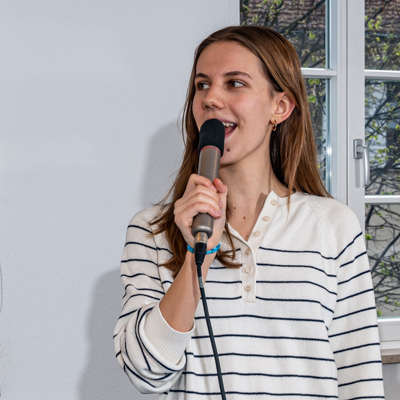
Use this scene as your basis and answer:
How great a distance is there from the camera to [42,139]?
4.93ft

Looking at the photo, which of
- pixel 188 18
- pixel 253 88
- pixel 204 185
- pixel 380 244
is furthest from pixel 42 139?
pixel 380 244

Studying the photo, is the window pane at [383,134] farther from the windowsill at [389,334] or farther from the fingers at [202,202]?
the fingers at [202,202]

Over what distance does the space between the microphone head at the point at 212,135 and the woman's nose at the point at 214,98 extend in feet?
0.40

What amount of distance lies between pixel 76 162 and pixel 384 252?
1297mm

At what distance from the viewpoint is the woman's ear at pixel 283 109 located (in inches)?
46.0

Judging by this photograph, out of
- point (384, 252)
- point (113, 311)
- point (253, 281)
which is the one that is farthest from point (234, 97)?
point (384, 252)

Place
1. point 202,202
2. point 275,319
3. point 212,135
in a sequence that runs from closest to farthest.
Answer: point 202,202
point 212,135
point 275,319

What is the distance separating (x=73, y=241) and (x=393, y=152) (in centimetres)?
135

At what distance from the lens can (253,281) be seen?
1.04 meters

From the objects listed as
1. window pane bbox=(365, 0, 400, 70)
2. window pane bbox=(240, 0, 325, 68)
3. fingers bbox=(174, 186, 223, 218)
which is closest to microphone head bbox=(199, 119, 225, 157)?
fingers bbox=(174, 186, 223, 218)

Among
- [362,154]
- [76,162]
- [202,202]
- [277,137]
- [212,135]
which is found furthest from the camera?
[362,154]

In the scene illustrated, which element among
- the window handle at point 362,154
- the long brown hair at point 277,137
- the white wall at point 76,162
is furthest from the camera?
the window handle at point 362,154

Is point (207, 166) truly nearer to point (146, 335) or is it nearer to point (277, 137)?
point (146, 335)

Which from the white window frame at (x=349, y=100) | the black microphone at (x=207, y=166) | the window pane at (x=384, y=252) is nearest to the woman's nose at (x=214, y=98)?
the black microphone at (x=207, y=166)
